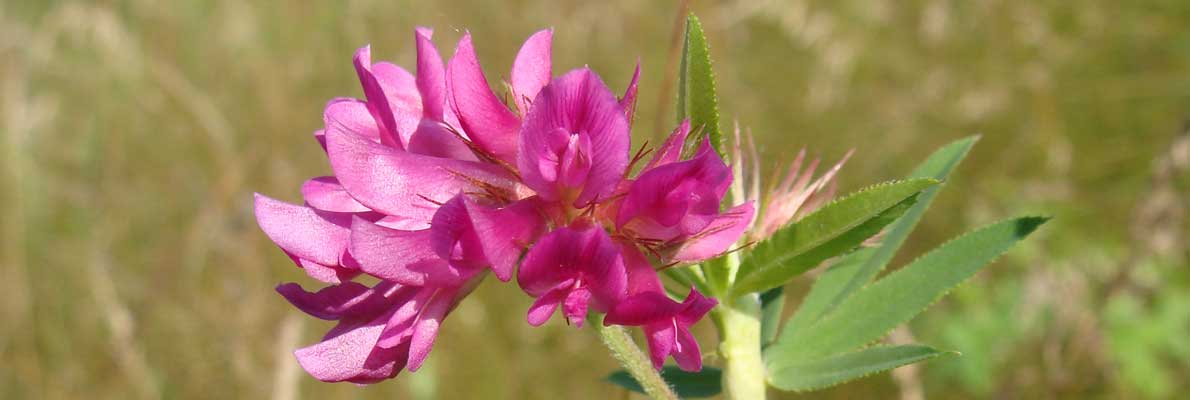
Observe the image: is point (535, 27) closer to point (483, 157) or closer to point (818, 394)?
point (818, 394)

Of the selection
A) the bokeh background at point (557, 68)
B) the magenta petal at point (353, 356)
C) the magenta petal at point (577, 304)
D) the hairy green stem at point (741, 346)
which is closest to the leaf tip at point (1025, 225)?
the hairy green stem at point (741, 346)

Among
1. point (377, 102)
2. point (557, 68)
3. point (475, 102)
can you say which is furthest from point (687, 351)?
point (557, 68)

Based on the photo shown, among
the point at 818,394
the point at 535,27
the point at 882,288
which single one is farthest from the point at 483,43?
the point at 882,288

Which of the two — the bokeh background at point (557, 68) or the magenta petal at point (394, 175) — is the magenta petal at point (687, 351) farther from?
the bokeh background at point (557, 68)

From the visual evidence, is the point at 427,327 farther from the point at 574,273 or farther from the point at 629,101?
the point at 629,101

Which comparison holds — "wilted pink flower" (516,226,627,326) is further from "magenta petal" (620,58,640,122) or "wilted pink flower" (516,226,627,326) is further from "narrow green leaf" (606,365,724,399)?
"narrow green leaf" (606,365,724,399)
